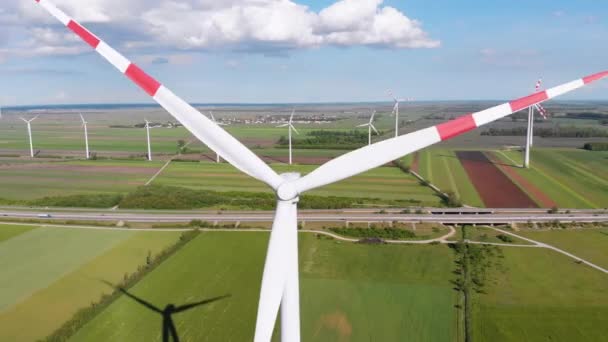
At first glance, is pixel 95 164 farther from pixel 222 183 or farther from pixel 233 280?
pixel 233 280

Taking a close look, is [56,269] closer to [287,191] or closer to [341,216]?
[341,216]

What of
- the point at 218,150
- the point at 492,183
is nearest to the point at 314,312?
the point at 218,150

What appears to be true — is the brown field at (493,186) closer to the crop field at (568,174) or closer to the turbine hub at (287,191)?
the crop field at (568,174)

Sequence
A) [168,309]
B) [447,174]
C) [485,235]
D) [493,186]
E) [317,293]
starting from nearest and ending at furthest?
1. [168,309]
2. [317,293]
3. [485,235]
4. [493,186]
5. [447,174]

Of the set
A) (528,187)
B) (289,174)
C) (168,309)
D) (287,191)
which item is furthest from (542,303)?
(528,187)

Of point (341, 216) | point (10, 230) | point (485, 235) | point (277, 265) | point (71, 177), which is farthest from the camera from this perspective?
point (71, 177)

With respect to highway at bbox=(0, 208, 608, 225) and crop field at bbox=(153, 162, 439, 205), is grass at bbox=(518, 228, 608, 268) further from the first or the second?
crop field at bbox=(153, 162, 439, 205)

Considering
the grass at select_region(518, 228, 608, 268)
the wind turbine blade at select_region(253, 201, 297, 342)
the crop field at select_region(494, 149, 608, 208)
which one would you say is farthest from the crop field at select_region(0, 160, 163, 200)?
the crop field at select_region(494, 149, 608, 208)
